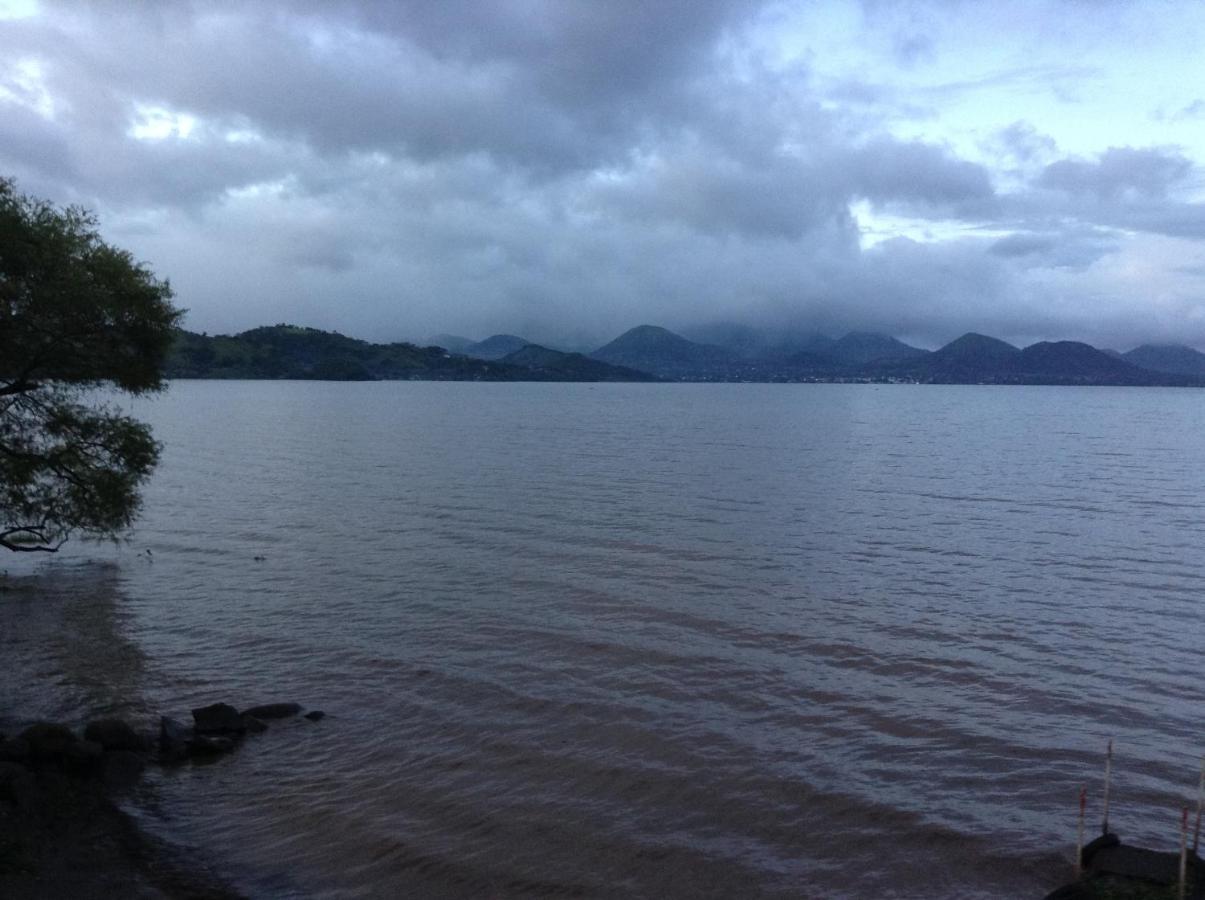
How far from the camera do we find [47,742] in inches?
773

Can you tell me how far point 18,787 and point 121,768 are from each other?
2467mm

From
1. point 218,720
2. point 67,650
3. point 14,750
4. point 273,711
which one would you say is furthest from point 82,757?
point 67,650

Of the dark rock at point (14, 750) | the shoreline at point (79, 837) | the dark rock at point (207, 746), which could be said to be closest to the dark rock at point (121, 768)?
the shoreline at point (79, 837)

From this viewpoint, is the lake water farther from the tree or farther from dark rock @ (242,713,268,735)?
the tree

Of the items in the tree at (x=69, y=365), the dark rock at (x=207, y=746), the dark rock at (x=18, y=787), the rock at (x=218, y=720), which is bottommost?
the dark rock at (x=207, y=746)

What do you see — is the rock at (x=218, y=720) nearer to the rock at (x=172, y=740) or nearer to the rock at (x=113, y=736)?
the rock at (x=172, y=740)

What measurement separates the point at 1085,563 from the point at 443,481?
148ft

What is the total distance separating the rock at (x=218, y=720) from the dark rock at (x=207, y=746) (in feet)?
1.41

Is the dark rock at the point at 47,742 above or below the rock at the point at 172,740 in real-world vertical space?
above

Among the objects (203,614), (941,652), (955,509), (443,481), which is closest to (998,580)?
(941,652)

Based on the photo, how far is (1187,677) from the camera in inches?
1013

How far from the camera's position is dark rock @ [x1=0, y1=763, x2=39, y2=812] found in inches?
682

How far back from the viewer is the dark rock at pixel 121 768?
1944 cm

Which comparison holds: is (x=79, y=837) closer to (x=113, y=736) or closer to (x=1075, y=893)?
(x=113, y=736)
